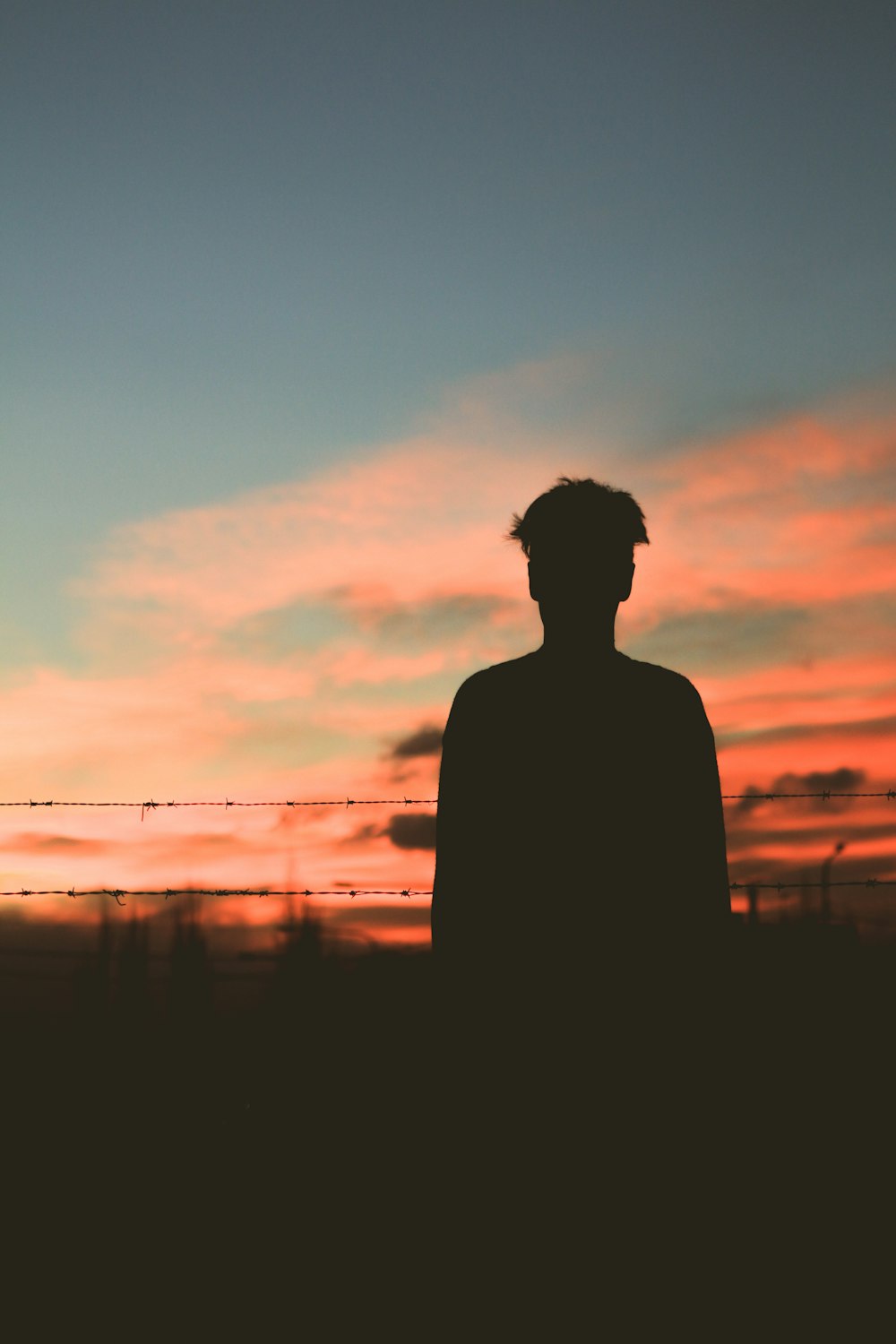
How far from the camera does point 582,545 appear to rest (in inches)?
91.1

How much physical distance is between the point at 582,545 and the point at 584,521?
0.05 metres

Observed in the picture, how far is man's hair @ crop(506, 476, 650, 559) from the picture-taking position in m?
2.32

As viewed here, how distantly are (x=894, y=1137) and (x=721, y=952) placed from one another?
3.77 metres

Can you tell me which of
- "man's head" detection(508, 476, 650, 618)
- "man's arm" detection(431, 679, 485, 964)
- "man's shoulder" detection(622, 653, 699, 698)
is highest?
"man's head" detection(508, 476, 650, 618)

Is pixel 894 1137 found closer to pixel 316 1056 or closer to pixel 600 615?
pixel 316 1056

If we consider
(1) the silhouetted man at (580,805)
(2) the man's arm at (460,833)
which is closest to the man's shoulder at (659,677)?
(1) the silhouetted man at (580,805)

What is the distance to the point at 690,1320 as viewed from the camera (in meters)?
2.05

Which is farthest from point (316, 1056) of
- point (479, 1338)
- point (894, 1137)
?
point (479, 1338)

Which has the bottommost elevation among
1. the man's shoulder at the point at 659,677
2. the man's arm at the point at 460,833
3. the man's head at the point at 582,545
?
the man's arm at the point at 460,833

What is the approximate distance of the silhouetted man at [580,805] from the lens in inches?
82.9

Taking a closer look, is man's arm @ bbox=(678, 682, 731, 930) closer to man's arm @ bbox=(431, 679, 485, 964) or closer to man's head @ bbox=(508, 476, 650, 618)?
man's head @ bbox=(508, 476, 650, 618)

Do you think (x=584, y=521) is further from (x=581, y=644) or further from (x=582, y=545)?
(x=581, y=644)

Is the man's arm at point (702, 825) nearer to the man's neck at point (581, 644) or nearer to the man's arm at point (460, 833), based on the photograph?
the man's neck at point (581, 644)

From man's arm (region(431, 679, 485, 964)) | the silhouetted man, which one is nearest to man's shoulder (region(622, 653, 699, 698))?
the silhouetted man
